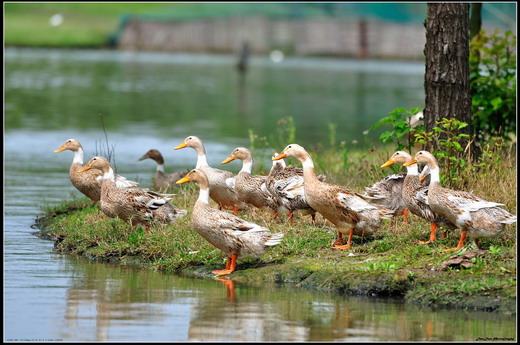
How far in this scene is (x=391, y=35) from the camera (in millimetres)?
68250

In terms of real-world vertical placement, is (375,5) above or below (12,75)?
above

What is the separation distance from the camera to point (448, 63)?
1427 cm

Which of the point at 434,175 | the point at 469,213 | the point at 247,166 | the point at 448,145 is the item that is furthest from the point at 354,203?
the point at 247,166

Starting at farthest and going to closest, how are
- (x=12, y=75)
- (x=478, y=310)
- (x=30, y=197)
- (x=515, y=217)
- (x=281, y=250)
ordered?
(x=12, y=75)
(x=30, y=197)
(x=281, y=250)
(x=515, y=217)
(x=478, y=310)

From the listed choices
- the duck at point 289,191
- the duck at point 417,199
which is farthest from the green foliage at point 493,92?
the duck at point 289,191

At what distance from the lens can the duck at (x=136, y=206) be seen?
13227mm

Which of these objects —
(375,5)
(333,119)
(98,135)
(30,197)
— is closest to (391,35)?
(375,5)

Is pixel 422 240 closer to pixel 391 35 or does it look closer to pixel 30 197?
pixel 30 197

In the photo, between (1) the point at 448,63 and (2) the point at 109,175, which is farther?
(1) the point at 448,63

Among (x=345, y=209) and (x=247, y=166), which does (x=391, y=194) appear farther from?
(x=247, y=166)

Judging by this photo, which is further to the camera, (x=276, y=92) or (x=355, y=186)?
(x=276, y=92)

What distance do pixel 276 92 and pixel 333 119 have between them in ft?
40.0

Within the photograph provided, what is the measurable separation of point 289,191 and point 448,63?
2.95 meters

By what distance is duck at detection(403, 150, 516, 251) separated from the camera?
11.2 metres
